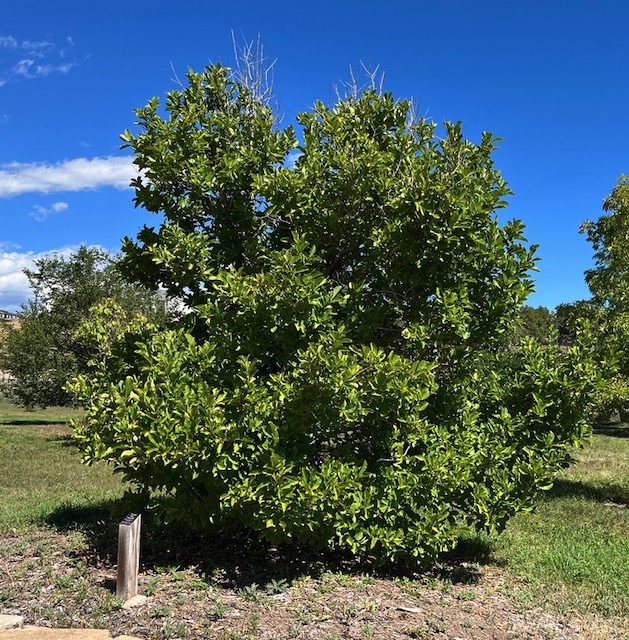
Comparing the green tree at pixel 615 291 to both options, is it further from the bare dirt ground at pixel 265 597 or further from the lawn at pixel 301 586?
the bare dirt ground at pixel 265 597

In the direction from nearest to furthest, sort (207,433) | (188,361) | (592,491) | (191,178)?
(207,433)
(188,361)
(191,178)
(592,491)

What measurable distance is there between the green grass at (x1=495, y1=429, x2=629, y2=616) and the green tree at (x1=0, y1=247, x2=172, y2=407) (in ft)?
49.7

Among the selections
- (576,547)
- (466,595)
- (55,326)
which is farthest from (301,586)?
(55,326)

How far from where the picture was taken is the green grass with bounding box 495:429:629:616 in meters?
5.26

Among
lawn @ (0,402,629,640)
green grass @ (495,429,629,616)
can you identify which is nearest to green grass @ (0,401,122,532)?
lawn @ (0,402,629,640)

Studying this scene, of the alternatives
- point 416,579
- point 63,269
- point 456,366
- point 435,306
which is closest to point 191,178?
point 435,306

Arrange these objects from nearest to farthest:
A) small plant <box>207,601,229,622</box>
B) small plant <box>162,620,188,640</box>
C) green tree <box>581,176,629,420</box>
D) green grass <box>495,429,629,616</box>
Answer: small plant <box>162,620,188,640</box> → small plant <box>207,601,229,622</box> → green grass <box>495,429,629,616</box> → green tree <box>581,176,629,420</box>

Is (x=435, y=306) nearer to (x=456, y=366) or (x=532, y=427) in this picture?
(x=456, y=366)

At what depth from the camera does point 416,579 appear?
539 cm

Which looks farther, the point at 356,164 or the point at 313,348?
the point at 356,164

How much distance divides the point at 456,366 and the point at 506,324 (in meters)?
0.60

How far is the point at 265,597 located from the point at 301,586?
0.37 m

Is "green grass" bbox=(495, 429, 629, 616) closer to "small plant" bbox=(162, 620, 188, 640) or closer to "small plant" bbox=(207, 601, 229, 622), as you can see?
"small plant" bbox=(207, 601, 229, 622)

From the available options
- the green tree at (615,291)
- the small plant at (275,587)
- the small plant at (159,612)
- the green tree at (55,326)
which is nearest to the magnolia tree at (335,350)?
the small plant at (275,587)
